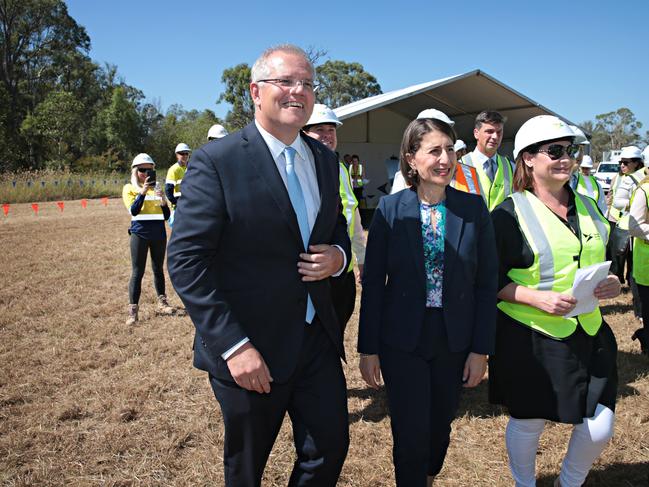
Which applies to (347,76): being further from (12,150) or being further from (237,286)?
(237,286)

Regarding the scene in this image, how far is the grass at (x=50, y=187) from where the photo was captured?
2420 centimetres

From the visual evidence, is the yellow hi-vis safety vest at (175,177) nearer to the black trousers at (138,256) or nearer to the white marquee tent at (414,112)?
the black trousers at (138,256)

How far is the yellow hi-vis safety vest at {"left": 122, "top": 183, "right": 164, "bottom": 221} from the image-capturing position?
20.0 ft

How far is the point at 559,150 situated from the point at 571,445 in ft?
4.74

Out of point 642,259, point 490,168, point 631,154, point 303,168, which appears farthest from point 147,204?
point 631,154

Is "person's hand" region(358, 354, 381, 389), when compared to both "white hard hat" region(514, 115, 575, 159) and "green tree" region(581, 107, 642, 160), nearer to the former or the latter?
"white hard hat" region(514, 115, 575, 159)

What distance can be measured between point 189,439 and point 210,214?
238 cm

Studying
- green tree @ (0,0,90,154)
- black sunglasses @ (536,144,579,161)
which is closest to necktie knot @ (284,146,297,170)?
black sunglasses @ (536,144,579,161)

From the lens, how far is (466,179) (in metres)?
4.03

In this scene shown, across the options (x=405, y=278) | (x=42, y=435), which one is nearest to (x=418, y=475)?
(x=405, y=278)

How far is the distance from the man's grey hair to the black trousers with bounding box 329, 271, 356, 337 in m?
1.70

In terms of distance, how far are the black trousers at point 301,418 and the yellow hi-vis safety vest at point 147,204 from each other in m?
4.55

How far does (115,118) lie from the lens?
4578 centimetres

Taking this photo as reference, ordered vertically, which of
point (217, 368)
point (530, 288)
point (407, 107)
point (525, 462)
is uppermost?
point (407, 107)
